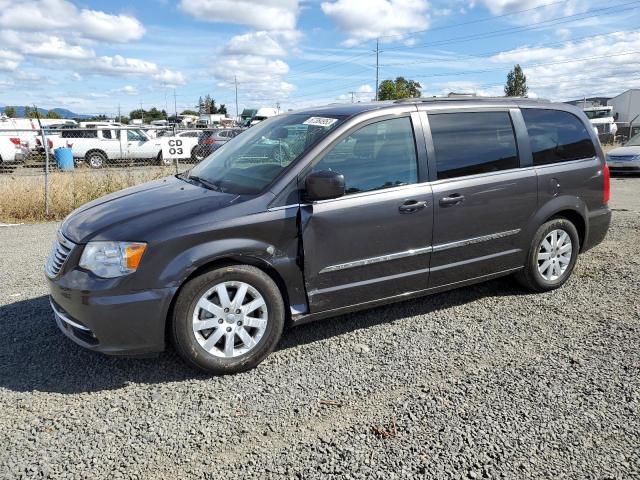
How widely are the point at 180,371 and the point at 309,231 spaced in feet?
4.30

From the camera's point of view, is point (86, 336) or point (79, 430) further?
point (86, 336)

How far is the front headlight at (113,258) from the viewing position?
3.24 m

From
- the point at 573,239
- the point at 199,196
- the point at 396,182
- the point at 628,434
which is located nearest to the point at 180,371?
the point at 199,196

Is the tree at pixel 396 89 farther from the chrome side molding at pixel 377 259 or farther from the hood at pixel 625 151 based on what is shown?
the chrome side molding at pixel 377 259

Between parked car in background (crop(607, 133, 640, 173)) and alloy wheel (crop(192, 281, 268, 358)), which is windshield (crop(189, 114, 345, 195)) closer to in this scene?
alloy wheel (crop(192, 281, 268, 358))

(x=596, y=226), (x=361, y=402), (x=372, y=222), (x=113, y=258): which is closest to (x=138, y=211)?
(x=113, y=258)

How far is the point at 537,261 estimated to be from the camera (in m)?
4.83

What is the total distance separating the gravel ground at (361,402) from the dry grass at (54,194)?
18.2 ft

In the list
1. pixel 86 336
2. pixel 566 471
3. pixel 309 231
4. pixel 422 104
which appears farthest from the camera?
pixel 422 104

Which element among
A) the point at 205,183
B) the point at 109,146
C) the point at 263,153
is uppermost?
the point at 263,153

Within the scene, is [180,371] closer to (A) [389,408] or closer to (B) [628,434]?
(A) [389,408]

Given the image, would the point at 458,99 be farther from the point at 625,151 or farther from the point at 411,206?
the point at 625,151

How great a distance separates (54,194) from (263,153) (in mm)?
7195

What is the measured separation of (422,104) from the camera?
4246mm
